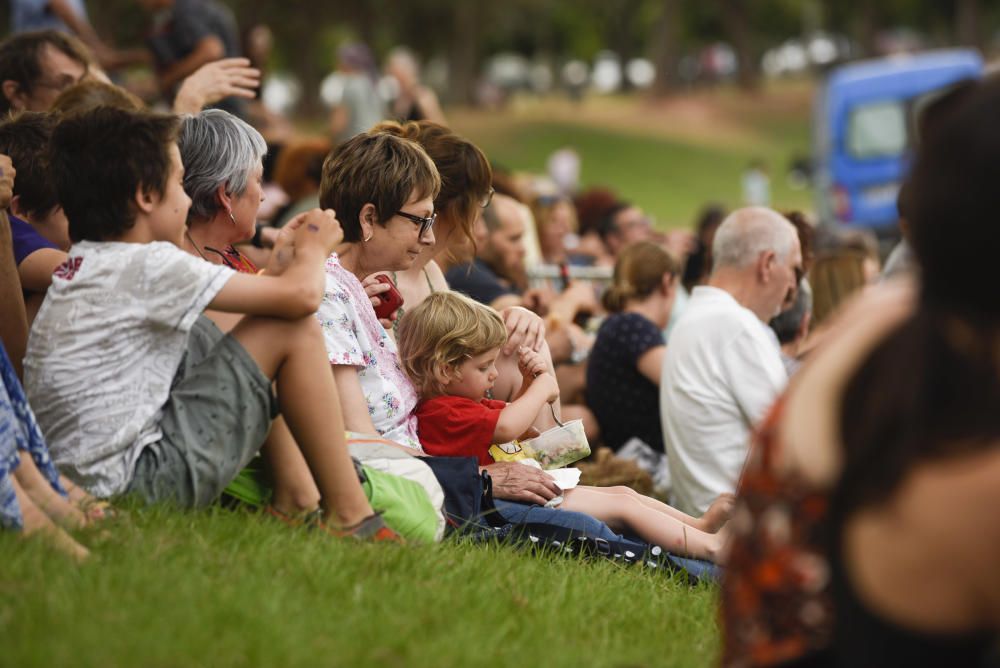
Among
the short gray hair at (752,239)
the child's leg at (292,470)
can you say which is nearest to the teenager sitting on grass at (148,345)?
the child's leg at (292,470)

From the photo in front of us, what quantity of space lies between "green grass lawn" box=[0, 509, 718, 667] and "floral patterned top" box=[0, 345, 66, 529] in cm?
11

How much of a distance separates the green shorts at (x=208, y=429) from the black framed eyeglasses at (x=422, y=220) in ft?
4.12

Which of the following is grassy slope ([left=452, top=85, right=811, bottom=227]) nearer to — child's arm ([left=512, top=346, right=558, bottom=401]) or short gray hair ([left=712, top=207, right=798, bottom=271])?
short gray hair ([left=712, top=207, right=798, bottom=271])

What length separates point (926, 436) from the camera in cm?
234

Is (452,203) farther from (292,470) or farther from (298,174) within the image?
(298,174)

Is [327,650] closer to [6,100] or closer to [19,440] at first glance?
[19,440]

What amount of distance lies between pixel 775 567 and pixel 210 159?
3.00m

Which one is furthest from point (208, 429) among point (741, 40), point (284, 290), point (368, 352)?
point (741, 40)

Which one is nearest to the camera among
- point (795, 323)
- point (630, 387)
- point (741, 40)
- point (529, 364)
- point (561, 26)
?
point (529, 364)

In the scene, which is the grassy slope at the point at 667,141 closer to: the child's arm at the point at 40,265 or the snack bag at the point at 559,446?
the snack bag at the point at 559,446

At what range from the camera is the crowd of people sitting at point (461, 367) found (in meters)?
2.38

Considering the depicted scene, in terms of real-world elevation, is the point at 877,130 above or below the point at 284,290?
below

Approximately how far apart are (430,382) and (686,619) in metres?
1.45

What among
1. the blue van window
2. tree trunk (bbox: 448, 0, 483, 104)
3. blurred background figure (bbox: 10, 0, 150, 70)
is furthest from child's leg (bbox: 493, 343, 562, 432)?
tree trunk (bbox: 448, 0, 483, 104)
